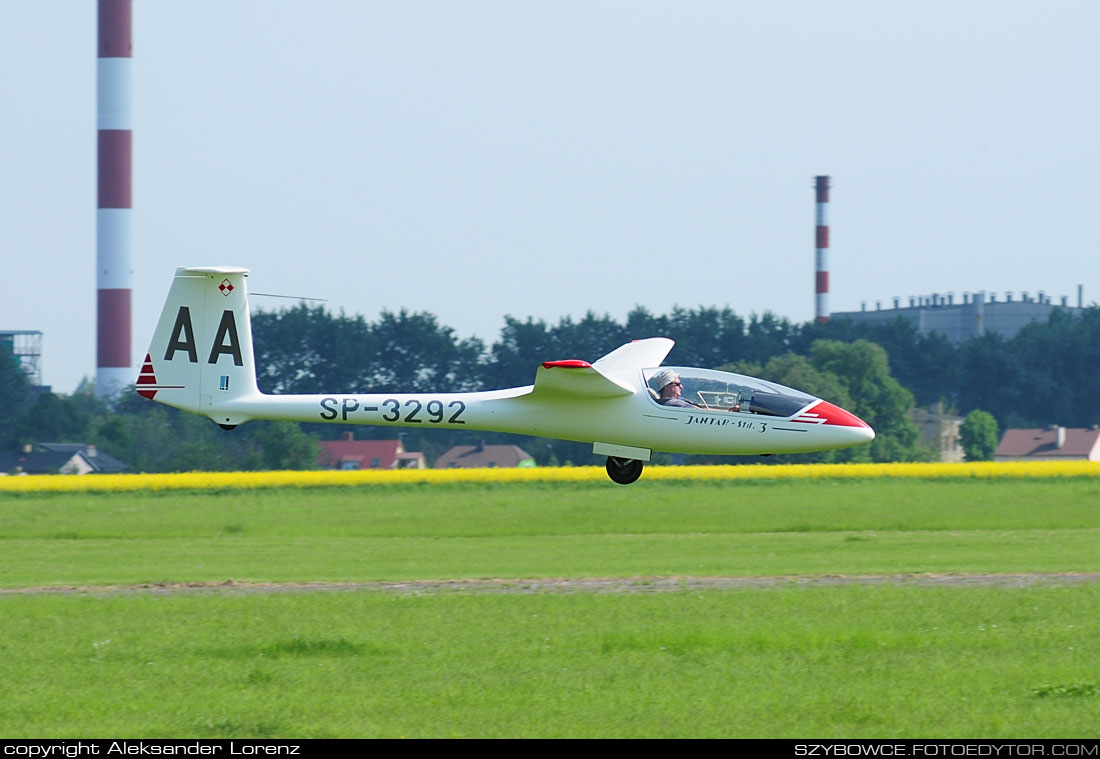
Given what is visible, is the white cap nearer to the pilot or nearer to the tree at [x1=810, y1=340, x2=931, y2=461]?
the pilot

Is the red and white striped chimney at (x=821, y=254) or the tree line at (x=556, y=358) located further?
the red and white striped chimney at (x=821, y=254)

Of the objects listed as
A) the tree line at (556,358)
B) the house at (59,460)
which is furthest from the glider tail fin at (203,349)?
the house at (59,460)

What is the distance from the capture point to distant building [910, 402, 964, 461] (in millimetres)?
114375

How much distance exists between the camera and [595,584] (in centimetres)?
3362

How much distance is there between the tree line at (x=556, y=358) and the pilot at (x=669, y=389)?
5163 centimetres

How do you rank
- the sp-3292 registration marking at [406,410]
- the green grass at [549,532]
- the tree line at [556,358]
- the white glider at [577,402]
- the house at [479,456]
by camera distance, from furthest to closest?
the house at [479,456] → the tree line at [556,358] → the green grass at [549,532] → the sp-3292 registration marking at [406,410] → the white glider at [577,402]

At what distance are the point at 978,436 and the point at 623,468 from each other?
359ft

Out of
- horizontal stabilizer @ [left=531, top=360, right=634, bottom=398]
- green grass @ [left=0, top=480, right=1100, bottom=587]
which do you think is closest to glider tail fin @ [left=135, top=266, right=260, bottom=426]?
horizontal stabilizer @ [left=531, top=360, right=634, bottom=398]

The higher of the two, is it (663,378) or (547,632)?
(663,378)

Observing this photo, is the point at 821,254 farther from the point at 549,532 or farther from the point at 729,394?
the point at 729,394

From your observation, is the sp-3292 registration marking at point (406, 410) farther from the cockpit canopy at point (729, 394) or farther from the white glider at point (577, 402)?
the cockpit canopy at point (729, 394)

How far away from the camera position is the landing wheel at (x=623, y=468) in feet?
50.5

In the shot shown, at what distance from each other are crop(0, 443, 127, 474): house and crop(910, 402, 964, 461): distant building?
6264 cm

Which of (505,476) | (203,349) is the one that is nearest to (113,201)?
(505,476)
